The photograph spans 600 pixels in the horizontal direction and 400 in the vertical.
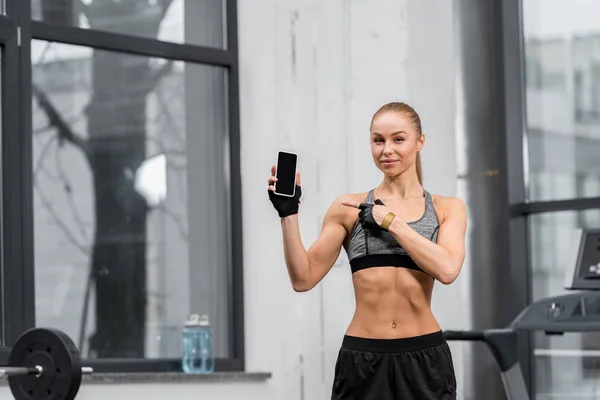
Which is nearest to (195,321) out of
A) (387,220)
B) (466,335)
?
(466,335)

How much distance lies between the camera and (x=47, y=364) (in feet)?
8.45

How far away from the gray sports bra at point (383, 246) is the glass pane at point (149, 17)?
2082mm

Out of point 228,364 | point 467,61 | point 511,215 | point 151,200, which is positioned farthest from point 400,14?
point 228,364

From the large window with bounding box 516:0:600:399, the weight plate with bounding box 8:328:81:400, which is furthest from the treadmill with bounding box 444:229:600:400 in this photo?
the weight plate with bounding box 8:328:81:400

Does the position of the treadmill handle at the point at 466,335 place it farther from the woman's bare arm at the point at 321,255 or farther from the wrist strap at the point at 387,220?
the wrist strap at the point at 387,220

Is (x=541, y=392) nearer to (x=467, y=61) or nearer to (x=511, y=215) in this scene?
(x=511, y=215)

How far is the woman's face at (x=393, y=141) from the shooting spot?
2.52 m

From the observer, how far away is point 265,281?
4.62m

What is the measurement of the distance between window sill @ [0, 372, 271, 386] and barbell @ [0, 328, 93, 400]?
1176mm

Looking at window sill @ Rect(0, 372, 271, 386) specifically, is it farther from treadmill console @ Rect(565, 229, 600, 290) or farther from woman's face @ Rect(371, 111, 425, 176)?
woman's face @ Rect(371, 111, 425, 176)

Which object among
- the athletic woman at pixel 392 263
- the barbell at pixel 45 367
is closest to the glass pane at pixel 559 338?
the athletic woman at pixel 392 263

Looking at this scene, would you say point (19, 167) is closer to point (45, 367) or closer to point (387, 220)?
point (45, 367)

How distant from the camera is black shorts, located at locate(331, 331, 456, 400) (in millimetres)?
2449

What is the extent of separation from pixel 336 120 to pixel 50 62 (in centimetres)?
122
